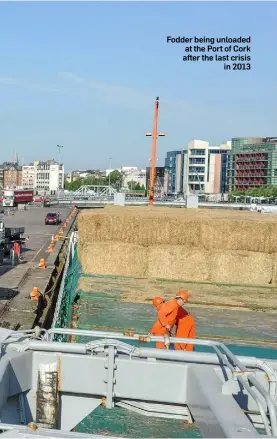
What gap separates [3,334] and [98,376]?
1000 mm

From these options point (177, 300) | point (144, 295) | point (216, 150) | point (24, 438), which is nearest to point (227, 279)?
Result: point (144, 295)

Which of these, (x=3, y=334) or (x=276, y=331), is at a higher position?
(x=3, y=334)

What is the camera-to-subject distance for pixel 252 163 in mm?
152750

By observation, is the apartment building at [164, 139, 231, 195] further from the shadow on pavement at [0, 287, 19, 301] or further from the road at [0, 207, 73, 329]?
the shadow on pavement at [0, 287, 19, 301]

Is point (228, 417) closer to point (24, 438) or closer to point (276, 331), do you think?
point (24, 438)

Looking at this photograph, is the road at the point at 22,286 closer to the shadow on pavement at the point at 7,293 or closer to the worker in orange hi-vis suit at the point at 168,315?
the shadow on pavement at the point at 7,293

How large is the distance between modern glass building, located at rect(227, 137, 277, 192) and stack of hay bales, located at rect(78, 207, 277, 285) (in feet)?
405

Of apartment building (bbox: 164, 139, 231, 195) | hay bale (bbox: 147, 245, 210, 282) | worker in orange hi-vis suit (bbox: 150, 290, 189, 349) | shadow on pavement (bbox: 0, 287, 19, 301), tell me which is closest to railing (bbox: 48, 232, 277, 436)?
worker in orange hi-vis suit (bbox: 150, 290, 189, 349)

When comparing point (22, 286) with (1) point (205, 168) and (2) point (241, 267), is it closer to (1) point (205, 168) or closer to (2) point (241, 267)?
(2) point (241, 267)

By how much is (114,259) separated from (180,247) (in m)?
2.67

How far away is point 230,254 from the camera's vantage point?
22672mm

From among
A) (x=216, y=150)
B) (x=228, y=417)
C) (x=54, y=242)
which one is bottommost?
(x=54, y=242)

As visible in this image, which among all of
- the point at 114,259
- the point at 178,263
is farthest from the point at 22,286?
the point at 178,263

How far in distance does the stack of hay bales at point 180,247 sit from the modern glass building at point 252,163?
123 meters
